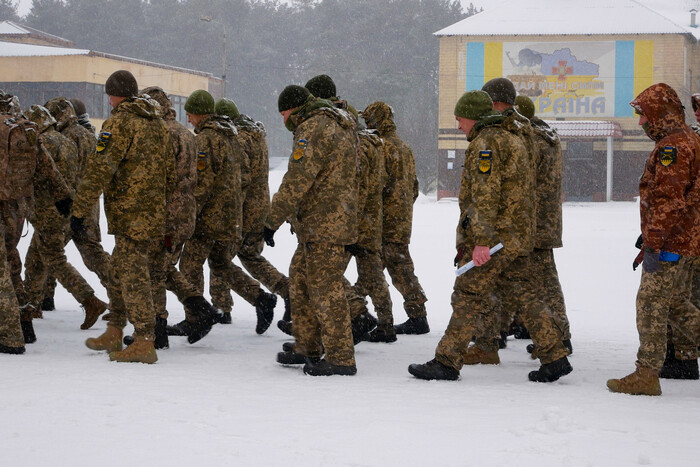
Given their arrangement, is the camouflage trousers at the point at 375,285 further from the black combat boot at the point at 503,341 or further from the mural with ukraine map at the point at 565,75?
the mural with ukraine map at the point at 565,75

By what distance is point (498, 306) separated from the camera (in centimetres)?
680

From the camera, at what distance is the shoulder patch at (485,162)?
5906mm

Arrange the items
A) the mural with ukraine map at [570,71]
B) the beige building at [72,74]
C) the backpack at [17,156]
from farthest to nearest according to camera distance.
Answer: the beige building at [72,74] < the mural with ukraine map at [570,71] < the backpack at [17,156]

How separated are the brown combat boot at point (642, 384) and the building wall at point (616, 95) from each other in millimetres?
38064

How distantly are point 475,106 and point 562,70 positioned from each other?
1546 inches

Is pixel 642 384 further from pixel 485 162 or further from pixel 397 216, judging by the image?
pixel 397 216

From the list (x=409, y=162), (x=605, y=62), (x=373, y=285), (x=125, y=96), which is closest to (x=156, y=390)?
(x=125, y=96)

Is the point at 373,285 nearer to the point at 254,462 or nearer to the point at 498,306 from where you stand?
the point at 498,306

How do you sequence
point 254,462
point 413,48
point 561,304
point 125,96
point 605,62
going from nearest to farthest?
point 254,462
point 125,96
point 561,304
point 605,62
point 413,48

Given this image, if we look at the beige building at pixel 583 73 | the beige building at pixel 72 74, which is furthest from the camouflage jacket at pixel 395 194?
the beige building at pixel 72 74

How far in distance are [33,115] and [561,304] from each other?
15.7 ft

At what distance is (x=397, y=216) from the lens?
8.30 metres

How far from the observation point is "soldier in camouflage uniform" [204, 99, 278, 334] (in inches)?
321

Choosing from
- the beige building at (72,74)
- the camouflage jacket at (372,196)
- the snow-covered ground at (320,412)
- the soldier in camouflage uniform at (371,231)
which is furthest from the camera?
the beige building at (72,74)
